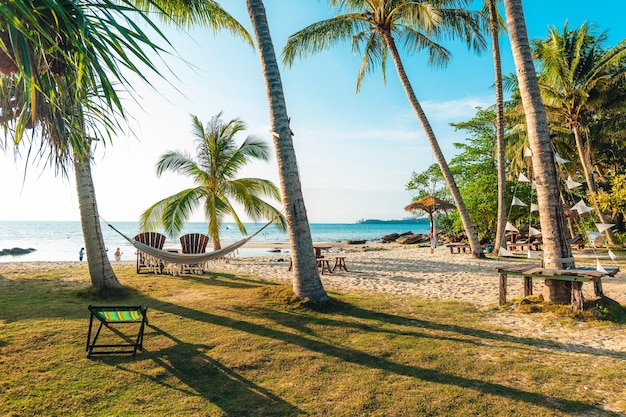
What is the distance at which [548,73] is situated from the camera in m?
15.9

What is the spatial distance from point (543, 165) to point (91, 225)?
692 cm

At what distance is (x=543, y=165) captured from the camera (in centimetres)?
536

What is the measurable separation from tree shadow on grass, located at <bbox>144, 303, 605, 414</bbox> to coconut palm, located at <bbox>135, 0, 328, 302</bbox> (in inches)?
26.3

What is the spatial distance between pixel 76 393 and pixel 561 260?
5707 millimetres

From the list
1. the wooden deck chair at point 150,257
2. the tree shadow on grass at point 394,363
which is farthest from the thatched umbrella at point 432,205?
the tree shadow on grass at point 394,363

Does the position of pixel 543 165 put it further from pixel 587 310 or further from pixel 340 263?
pixel 340 263

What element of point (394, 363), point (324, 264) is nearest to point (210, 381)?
point (394, 363)

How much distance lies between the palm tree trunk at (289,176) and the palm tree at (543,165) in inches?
127

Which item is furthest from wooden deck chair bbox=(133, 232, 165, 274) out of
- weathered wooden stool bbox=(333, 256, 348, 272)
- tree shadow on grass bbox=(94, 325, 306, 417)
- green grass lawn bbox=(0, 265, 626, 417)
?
tree shadow on grass bbox=(94, 325, 306, 417)

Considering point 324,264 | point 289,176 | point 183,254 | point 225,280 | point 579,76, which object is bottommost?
point 225,280

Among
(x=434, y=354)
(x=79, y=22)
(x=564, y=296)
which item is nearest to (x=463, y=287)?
(x=564, y=296)

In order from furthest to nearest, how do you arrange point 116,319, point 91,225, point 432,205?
point 432,205, point 91,225, point 116,319

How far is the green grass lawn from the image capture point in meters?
2.66

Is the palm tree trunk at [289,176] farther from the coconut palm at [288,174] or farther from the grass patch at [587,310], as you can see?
the grass patch at [587,310]
